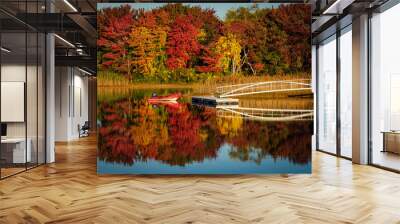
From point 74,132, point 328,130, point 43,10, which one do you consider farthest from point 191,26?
point 74,132

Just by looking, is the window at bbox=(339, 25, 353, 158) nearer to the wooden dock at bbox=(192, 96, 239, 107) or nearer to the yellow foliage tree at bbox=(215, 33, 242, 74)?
the yellow foliage tree at bbox=(215, 33, 242, 74)

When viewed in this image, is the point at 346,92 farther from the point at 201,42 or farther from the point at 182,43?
the point at 182,43

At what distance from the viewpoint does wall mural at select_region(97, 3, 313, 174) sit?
22.7ft

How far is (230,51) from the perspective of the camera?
7.11 m

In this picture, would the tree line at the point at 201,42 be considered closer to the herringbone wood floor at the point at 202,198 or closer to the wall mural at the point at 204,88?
the wall mural at the point at 204,88

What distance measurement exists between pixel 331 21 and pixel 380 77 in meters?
1.63

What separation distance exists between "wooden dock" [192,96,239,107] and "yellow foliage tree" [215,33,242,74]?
1.71 feet

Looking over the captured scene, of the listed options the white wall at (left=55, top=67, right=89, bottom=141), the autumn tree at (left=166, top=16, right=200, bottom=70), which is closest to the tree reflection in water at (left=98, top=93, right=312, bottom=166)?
the autumn tree at (left=166, top=16, right=200, bottom=70)

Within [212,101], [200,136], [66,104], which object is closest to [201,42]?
[212,101]

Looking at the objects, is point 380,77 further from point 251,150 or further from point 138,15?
point 138,15

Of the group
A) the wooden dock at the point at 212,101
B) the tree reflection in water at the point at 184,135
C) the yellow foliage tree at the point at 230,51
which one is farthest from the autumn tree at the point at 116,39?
the yellow foliage tree at the point at 230,51

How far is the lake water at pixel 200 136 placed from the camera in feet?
22.7

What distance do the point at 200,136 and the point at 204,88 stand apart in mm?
822

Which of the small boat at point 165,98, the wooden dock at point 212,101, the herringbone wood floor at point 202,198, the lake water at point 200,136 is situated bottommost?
the herringbone wood floor at point 202,198
